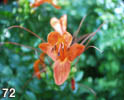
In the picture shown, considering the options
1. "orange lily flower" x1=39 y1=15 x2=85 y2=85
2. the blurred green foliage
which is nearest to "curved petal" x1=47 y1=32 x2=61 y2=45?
"orange lily flower" x1=39 y1=15 x2=85 y2=85

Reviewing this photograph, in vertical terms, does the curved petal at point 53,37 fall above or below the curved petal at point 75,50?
above

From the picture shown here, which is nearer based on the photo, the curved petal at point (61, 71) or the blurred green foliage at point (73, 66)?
the curved petal at point (61, 71)

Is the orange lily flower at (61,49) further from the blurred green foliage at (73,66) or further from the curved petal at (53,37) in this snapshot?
the blurred green foliage at (73,66)

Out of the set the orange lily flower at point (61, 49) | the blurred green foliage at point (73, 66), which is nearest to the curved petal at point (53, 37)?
the orange lily flower at point (61, 49)

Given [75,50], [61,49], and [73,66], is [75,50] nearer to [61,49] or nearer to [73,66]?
[61,49]

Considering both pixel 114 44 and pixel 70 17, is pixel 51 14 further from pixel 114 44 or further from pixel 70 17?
pixel 114 44

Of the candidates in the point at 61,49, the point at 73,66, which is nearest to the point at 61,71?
the point at 61,49

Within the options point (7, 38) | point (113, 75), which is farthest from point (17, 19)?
point (113, 75)
